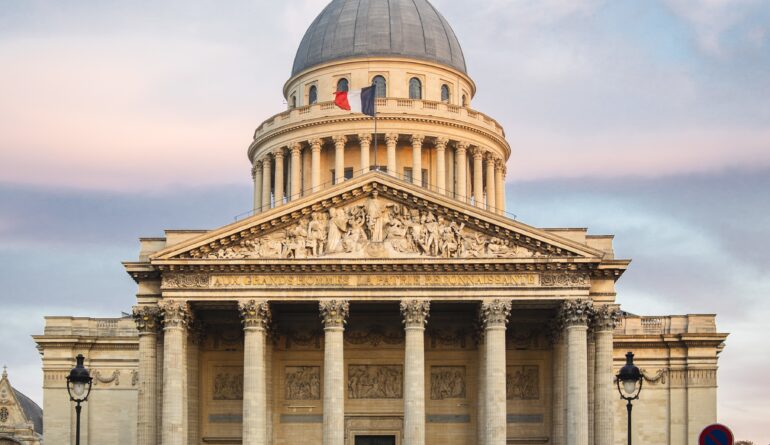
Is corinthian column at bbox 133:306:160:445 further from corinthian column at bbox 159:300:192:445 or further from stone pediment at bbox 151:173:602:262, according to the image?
stone pediment at bbox 151:173:602:262

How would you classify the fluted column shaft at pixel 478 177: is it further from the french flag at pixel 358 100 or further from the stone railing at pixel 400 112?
the french flag at pixel 358 100

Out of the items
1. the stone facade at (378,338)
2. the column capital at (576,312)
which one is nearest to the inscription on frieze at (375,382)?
the stone facade at (378,338)

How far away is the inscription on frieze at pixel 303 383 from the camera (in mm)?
63094

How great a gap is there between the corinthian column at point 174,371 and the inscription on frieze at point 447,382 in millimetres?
12254

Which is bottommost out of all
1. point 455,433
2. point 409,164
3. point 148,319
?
point 455,433

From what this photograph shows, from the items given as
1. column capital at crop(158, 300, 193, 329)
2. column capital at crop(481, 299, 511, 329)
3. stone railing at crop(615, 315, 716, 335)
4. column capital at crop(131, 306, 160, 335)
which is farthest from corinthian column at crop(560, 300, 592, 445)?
column capital at crop(131, 306, 160, 335)

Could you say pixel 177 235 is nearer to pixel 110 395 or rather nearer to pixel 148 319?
pixel 148 319

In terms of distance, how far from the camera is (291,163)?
81.8 meters

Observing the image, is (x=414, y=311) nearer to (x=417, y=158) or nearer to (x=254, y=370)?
(x=254, y=370)

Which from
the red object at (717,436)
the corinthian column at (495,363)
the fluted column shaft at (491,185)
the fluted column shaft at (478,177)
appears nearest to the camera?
the red object at (717,436)

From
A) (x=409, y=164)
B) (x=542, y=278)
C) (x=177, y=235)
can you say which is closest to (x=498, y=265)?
(x=542, y=278)

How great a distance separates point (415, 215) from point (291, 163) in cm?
2466

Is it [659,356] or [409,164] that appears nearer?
[659,356]

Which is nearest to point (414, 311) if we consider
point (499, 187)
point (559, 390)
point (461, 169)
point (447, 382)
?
point (447, 382)
